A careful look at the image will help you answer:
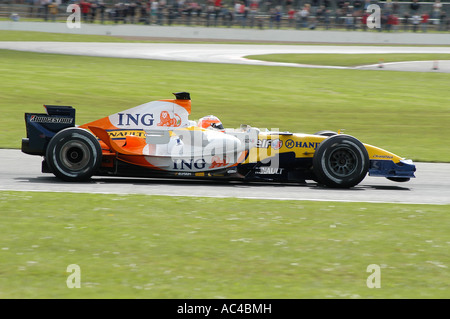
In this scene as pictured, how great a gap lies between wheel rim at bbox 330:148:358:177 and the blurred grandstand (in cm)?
3010

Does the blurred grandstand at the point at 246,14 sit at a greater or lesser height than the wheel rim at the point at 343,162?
greater

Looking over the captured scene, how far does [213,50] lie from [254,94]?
39.5ft

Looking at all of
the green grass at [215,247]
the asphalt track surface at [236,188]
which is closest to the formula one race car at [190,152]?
the asphalt track surface at [236,188]

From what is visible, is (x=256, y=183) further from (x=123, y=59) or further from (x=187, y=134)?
(x=123, y=59)

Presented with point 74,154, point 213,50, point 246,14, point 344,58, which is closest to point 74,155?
point 74,154

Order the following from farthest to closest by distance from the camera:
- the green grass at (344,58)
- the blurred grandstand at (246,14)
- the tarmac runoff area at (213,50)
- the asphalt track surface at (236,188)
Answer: the blurred grandstand at (246,14) < the green grass at (344,58) < the tarmac runoff area at (213,50) < the asphalt track surface at (236,188)

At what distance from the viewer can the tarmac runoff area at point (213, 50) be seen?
2886 cm

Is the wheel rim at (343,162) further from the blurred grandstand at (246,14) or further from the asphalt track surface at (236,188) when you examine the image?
the blurred grandstand at (246,14)

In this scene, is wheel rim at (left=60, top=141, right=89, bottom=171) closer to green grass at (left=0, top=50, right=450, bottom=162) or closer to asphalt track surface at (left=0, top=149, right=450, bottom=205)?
asphalt track surface at (left=0, top=149, right=450, bottom=205)

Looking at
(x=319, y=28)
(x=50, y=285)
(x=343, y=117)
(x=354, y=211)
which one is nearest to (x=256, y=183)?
(x=354, y=211)

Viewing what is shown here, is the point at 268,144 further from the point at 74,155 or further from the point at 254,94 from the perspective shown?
the point at 254,94

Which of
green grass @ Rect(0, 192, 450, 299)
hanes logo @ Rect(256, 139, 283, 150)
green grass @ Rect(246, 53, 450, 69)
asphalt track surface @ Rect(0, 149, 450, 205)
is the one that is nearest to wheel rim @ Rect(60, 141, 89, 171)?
asphalt track surface @ Rect(0, 149, 450, 205)

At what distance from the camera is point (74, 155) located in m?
9.68

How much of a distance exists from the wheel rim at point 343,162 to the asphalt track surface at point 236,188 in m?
0.28
